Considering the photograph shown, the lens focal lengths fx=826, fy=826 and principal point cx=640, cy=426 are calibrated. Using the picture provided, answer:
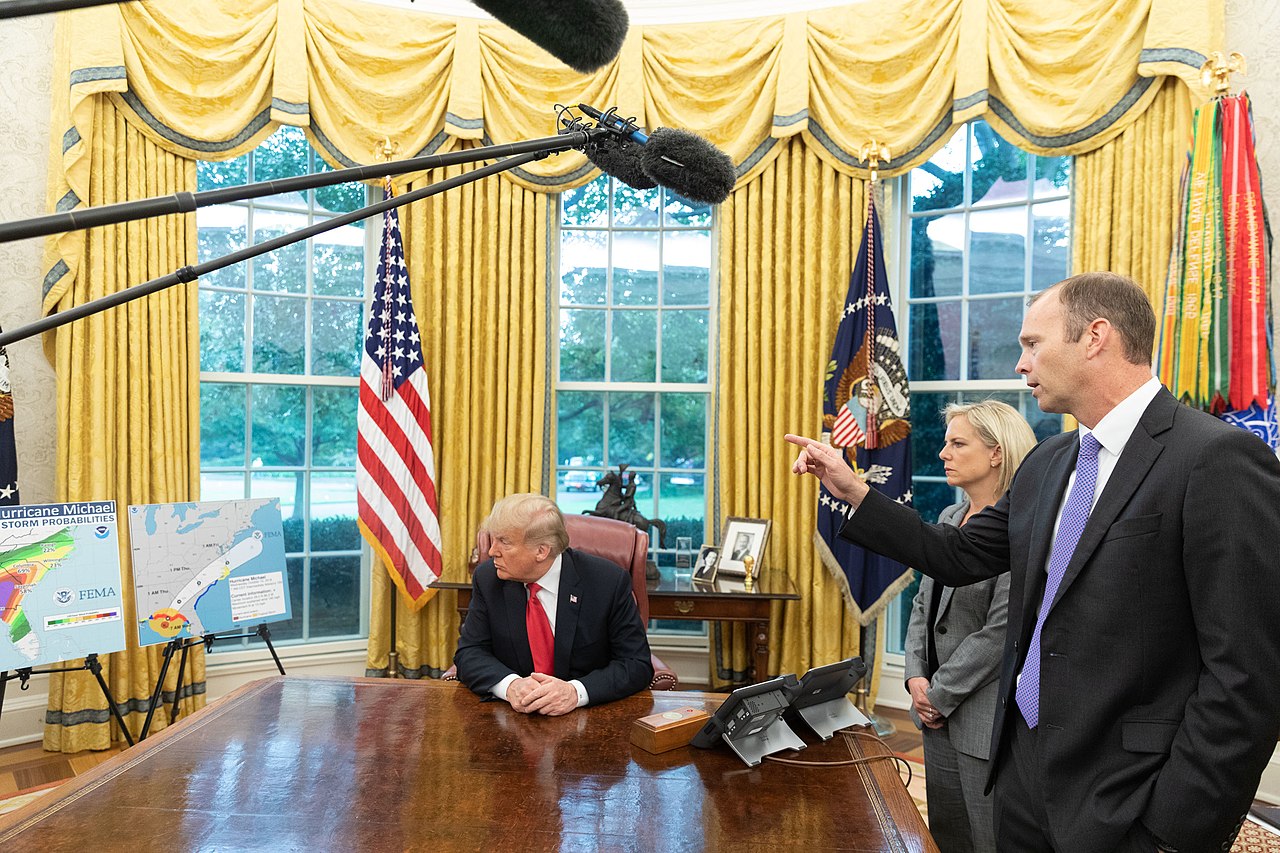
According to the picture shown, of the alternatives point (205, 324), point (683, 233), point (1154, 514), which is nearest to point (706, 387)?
point (683, 233)

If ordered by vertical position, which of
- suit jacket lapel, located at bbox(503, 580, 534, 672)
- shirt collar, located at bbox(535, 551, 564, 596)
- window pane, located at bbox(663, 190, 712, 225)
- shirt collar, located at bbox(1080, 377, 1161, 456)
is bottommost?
suit jacket lapel, located at bbox(503, 580, 534, 672)

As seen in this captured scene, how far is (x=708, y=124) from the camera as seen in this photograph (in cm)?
416

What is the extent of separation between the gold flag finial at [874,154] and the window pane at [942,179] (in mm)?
446

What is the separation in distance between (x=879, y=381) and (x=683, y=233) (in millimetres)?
1376

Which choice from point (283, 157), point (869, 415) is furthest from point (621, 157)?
point (283, 157)

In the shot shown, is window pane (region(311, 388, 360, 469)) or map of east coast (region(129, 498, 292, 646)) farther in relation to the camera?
window pane (region(311, 388, 360, 469))

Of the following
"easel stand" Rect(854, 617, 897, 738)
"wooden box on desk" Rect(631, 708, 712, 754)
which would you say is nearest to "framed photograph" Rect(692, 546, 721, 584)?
"easel stand" Rect(854, 617, 897, 738)

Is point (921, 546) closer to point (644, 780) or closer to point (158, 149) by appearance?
point (644, 780)

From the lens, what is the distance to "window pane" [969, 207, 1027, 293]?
4.04m

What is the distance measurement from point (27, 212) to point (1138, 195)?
Result: 4.78 m

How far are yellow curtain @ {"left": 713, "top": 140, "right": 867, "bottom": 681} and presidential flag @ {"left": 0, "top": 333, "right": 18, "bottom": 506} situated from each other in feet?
10.2

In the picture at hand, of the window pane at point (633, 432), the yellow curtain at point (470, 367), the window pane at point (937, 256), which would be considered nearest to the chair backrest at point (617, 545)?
the yellow curtain at point (470, 367)

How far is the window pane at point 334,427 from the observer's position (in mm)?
4340

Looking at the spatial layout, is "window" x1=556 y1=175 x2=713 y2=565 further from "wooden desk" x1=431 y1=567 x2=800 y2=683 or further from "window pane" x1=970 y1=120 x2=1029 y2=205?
"window pane" x1=970 y1=120 x2=1029 y2=205
